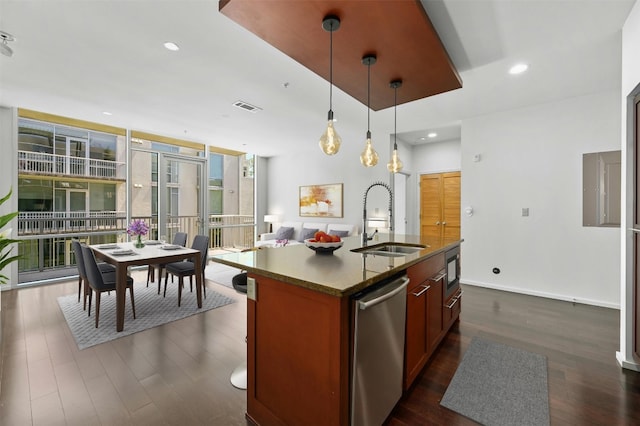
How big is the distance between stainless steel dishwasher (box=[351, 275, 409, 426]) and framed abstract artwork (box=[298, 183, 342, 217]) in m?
4.88

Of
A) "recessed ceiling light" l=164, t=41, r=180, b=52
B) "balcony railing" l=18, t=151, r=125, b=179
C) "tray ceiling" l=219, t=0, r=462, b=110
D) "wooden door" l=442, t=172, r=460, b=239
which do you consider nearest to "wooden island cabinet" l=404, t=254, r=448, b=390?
"tray ceiling" l=219, t=0, r=462, b=110

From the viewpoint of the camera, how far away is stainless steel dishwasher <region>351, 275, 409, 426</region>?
1.31 meters

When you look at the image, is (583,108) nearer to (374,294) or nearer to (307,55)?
(307,55)

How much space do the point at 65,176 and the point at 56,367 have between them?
3865 mm

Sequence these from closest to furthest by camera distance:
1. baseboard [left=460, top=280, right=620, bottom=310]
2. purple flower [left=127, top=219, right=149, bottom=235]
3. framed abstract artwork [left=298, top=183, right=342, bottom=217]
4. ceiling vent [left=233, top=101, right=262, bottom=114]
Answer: baseboard [left=460, top=280, right=620, bottom=310]
purple flower [left=127, top=219, right=149, bottom=235]
ceiling vent [left=233, top=101, right=262, bottom=114]
framed abstract artwork [left=298, top=183, right=342, bottom=217]

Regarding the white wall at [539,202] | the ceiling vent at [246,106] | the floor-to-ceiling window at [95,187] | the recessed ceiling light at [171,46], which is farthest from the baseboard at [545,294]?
the floor-to-ceiling window at [95,187]

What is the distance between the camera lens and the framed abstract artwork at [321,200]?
6.54m

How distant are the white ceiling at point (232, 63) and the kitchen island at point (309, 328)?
1766 millimetres

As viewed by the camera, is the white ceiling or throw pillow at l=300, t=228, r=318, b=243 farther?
throw pillow at l=300, t=228, r=318, b=243

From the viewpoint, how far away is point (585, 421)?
65.0 inches

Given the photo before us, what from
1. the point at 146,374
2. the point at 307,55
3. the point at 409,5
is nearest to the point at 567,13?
the point at 409,5

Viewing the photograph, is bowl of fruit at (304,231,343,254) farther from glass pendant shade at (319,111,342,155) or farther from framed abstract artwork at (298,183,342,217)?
framed abstract artwork at (298,183,342,217)

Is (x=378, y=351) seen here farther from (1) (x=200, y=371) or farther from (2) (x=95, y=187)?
(2) (x=95, y=187)

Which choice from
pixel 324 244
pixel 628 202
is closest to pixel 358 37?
pixel 324 244
